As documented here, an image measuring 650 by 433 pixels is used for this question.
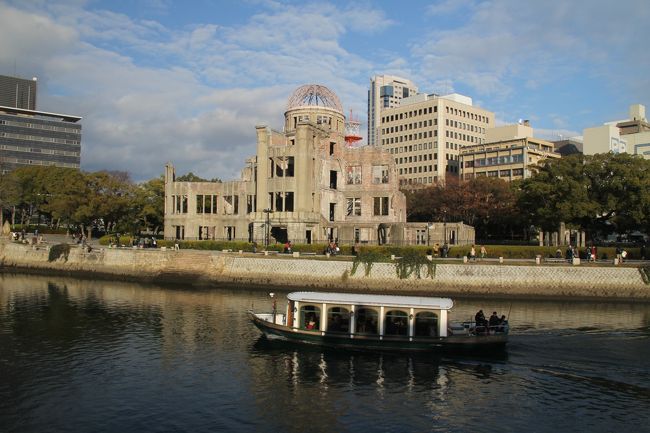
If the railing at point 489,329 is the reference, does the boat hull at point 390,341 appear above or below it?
below

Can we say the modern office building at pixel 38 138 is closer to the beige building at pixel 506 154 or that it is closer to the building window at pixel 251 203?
the building window at pixel 251 203

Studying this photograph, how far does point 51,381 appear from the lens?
88.0ft

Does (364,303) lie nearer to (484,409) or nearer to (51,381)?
(484,409)

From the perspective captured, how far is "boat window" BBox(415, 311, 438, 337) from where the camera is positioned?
3203 cm

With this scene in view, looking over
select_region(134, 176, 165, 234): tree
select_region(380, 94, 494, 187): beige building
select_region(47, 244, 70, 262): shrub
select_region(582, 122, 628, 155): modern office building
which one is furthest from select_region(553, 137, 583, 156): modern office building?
select_region(47, 244, 70, 262): shrub

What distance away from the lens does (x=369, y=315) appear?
32.9m

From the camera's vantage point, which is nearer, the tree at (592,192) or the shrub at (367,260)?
the shrub at (367,260)

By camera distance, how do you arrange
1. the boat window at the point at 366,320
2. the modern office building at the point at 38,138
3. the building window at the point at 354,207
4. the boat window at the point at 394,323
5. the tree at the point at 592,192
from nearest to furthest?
the boat window at the point at 394,323 → the boat window at the point at 366,320 → the tree at the point at 592,192 → the building window at the point at 354,207 → the modern office building at the point at 38,138

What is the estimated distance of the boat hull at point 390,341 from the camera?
31672mm

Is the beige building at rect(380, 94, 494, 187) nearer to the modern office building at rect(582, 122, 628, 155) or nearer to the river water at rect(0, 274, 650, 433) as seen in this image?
the modern office building at rect(582, 122, 628, 155)

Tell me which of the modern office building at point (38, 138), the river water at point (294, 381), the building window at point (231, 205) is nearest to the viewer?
the river water at point (294, 381)

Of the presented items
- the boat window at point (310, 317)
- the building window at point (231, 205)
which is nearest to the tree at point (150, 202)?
the building window at point (231, 205)

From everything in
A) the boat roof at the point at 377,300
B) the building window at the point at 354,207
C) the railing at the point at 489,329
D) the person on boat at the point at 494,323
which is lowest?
the railing at the point at 489,329

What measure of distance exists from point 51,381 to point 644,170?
223 feet
